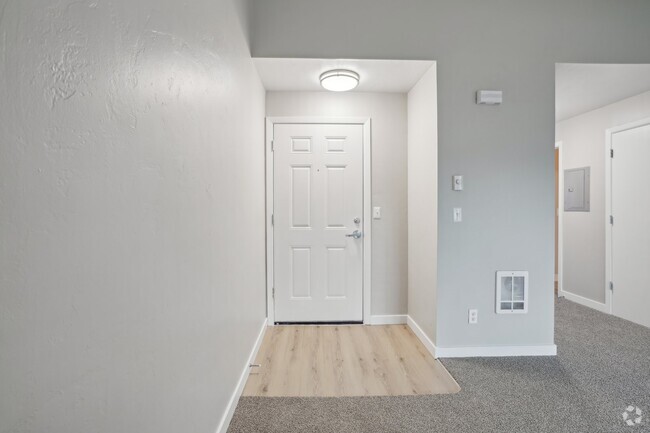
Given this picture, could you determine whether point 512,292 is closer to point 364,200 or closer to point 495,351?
point 495,351

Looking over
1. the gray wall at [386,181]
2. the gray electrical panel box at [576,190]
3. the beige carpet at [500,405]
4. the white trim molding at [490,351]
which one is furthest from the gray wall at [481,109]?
the gray electrical panel box at [576,190]

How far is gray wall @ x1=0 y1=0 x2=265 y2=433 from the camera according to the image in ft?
1.62

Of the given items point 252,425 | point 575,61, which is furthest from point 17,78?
point 575,61

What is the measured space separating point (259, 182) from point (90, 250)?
6.74 ft

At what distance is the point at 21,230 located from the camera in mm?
495

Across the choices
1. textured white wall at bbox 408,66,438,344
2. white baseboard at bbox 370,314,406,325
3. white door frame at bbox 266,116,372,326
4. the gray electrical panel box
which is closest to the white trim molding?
textured white wall at bbox 408,66,438,344

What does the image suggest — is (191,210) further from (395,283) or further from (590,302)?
(590,302)

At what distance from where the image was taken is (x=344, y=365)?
2.19 m

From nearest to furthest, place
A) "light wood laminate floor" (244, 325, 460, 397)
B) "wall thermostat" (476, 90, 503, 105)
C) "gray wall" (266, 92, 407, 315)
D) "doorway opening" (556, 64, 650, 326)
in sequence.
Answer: "light wood laminate floor" (244, 325, 460, 397)
"wall thermostat" (476, 90, 503, 105)
"doorway opening" (556, 64, 650, 326)
"gray wall" (266, 92, 407, 315)

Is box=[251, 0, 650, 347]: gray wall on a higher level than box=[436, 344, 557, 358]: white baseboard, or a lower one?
higher

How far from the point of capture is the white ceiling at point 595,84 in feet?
8.09

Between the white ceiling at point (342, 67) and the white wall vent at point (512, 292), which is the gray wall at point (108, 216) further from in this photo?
the white wall vent at point (512, 292)

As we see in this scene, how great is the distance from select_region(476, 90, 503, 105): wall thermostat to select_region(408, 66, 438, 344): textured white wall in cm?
34

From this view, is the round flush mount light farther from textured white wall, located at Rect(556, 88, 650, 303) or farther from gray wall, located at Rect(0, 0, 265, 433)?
textured white wall, located at Rect(556, 88, 650, 303)
